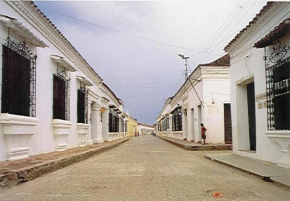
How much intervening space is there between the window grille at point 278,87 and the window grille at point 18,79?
659 centimetres

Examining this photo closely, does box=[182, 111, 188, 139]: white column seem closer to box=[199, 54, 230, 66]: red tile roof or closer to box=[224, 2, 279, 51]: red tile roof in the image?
box=[199, 54, 230, 66]: red tile roof

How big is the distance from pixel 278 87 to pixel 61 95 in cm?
796

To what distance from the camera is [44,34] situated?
10656mm

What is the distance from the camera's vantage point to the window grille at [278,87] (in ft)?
25.4

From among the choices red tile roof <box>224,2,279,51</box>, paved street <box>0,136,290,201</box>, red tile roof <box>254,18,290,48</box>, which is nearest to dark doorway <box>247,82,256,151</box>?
red tile roof <box>224,2,279,51</box>

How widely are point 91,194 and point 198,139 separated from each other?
16.1m

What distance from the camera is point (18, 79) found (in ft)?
27.0

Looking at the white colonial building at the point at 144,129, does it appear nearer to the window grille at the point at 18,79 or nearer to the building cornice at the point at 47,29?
the building cornice at the point at 47,29

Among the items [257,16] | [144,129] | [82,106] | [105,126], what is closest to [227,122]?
[82,106]

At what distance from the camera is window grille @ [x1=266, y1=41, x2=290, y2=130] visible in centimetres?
774

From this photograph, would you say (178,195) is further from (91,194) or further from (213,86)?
(213,86)

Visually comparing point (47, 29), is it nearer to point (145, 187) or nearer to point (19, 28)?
point (19, 28)

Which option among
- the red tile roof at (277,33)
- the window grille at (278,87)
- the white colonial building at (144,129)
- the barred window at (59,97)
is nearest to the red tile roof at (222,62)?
the barred window at (59,97)

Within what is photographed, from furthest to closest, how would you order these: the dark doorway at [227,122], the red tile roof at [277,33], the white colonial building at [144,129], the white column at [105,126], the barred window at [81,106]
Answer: the white colonial building at [144,129]
the white column at [105,126]
the dark doorway at [227,122]
the barred window at [81,106]
the red tile roof at [277,33]
